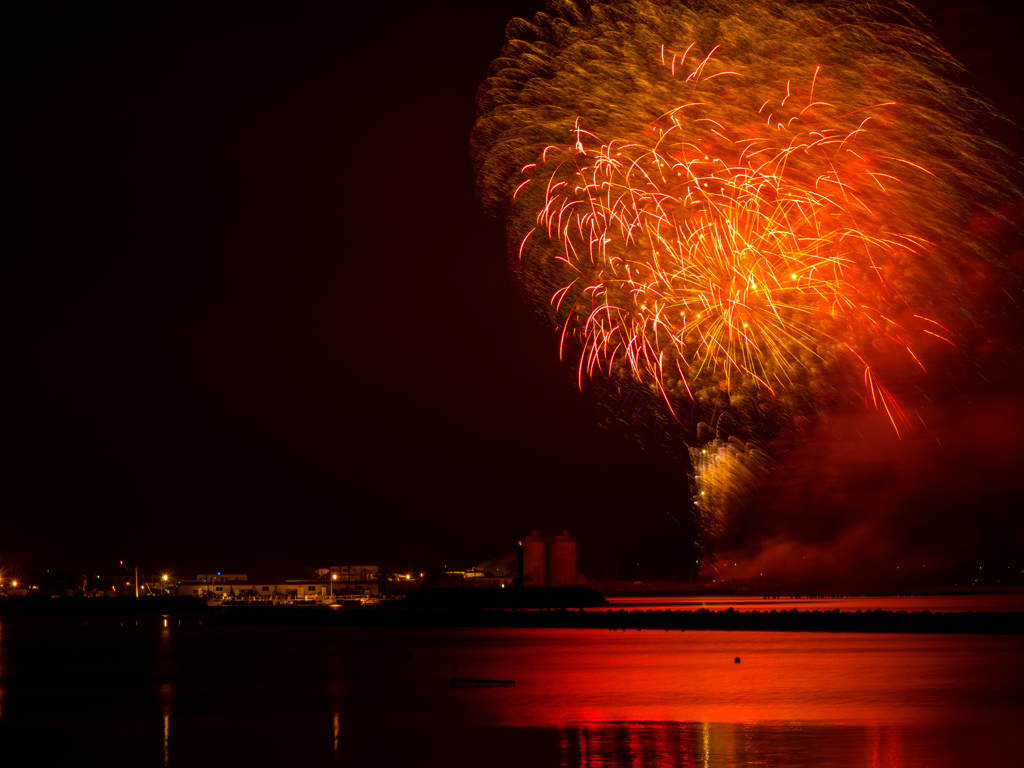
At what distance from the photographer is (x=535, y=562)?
126688mm

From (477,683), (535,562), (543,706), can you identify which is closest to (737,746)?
(543,706)

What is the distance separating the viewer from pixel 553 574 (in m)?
126

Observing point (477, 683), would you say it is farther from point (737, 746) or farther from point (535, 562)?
point (535, 562)

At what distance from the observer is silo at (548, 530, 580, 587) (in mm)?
126562

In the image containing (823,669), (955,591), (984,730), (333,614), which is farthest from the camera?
(955,591)

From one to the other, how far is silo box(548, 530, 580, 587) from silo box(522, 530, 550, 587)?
60 centimetres

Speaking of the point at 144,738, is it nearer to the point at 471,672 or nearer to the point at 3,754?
the point at 3,754

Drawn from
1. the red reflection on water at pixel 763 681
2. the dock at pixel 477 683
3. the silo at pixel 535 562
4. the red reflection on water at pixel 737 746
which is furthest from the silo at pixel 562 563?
the red reflection on water at pixel 737 746

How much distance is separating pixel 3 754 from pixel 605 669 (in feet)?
62.1

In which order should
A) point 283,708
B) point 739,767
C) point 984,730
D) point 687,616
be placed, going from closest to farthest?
point 739,767 < point 984,730 < point 283,708 < point 687,616

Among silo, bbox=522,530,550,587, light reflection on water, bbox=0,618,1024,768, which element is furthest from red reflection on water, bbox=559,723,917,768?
silo, bbox=522,530,550,587

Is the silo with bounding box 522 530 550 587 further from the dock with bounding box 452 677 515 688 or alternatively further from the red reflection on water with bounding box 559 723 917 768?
the red reflection on water with bounding box 559 723 917 768

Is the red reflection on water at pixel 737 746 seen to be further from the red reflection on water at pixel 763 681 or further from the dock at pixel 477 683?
the dock at pixel 477 683

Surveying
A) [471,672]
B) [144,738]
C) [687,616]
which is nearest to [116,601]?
[687,616]
